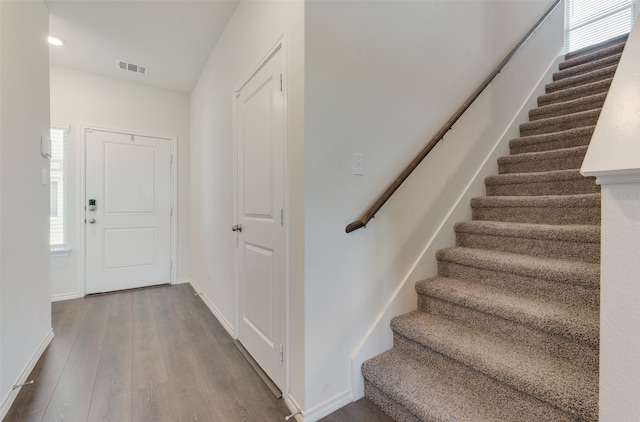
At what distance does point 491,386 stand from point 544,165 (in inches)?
70.7

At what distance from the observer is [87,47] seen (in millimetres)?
2918

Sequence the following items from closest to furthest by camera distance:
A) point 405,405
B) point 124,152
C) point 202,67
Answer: point 405,405 → point 202,67 → point 124,152

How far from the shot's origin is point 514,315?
4.52 feet

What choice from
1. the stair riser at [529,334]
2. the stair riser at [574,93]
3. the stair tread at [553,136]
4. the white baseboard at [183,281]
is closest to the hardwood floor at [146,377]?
the stair riser at [529,334]

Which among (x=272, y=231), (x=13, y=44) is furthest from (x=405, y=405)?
(x=13, y=44)

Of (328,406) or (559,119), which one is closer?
(328,406)

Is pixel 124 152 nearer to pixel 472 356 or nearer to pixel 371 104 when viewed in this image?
pixel 371 104

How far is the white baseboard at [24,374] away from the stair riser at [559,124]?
4.18 m

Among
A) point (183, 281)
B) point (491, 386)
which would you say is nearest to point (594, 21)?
point (491, 386)

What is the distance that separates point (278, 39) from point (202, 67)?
2.18 m

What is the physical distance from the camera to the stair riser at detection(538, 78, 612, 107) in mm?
2494

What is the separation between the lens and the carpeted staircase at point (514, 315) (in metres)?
1.16

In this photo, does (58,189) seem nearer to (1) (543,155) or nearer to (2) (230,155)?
(2) (230,155)

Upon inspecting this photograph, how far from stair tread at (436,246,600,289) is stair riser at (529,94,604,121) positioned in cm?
171
